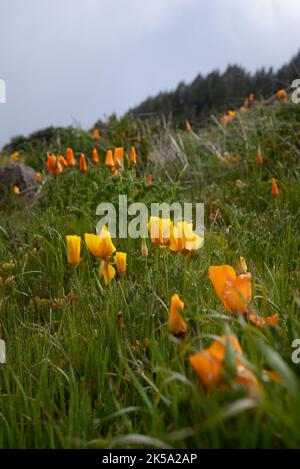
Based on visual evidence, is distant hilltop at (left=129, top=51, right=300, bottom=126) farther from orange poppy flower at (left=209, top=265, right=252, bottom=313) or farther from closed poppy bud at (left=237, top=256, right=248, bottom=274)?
orange poppy flower at (left=209, top=265, right=252, bottom=313)

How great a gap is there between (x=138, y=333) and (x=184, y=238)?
36cm

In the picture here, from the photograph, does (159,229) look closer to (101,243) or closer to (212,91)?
(101,243)

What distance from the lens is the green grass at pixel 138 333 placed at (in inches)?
40.8

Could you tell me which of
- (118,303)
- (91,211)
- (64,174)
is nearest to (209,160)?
(64,174)

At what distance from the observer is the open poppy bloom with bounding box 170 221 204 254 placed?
6.18ft

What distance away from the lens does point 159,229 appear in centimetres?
196

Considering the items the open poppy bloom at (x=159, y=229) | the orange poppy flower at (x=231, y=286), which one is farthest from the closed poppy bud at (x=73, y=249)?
the orange poppy flower at (x=231, y=286)

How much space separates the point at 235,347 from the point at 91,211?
96.8 inches

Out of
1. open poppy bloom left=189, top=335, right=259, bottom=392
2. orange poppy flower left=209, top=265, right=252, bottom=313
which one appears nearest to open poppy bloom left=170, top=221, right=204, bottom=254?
orange poppy flower left=209, top=265, right=252, bottom=313

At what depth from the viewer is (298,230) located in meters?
3.12

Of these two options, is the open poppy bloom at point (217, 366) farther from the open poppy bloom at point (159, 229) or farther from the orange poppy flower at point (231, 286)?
the open poppy bloom at point (159, 229)

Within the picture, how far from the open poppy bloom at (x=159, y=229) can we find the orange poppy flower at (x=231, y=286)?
54cm

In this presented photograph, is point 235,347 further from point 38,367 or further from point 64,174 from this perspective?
point 64,174
